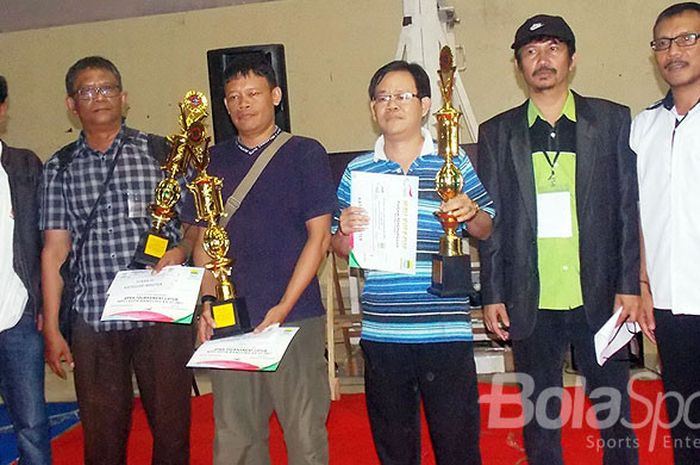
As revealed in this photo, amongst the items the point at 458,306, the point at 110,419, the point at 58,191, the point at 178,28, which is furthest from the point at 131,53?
the point at 458,306

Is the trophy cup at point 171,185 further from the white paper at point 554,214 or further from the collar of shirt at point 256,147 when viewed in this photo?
the white paper at point 554,214

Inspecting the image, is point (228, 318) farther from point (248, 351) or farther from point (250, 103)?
point (250, 103)

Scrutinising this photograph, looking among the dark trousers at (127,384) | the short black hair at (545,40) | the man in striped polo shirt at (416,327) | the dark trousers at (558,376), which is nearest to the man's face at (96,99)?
the dark trousers at (127,384)

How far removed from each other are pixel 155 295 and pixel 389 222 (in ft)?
2.52

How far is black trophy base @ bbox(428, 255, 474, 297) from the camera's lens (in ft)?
6.79

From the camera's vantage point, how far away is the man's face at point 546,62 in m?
2.29

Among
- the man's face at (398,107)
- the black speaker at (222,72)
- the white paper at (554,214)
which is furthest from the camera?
the black speaker at (222,72)

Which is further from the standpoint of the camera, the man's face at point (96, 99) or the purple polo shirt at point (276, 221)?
the man's face at point (96, 99)

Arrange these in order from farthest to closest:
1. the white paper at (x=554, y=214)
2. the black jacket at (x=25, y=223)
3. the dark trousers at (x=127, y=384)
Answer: the black jacket at (x=25, y=223) < the dark trousers at (x=127, y=384) < the white paper at (x=554, y=214)

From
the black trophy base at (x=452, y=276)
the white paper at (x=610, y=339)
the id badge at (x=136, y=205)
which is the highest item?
the id badge at (x=136, y=205)

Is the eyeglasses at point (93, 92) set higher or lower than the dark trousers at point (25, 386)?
higher

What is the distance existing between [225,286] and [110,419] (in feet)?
2.15

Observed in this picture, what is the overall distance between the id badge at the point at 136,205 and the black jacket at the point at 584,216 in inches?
44.9

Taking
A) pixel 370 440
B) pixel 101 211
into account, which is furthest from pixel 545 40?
pixel 370 440
